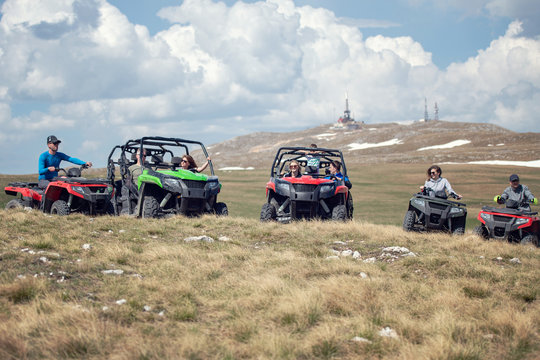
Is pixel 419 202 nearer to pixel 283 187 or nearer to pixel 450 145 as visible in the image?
pixel 283 187

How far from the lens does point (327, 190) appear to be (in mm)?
13234

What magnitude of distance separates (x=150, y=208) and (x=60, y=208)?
2097mm

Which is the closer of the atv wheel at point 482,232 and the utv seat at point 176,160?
the atv wheel at point 482,232

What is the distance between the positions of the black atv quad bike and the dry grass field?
1.79 m

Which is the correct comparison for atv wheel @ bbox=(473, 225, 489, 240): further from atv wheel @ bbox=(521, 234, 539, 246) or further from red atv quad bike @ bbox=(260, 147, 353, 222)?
red atv quad bike @ bbox=(260, 147, 353, 222)

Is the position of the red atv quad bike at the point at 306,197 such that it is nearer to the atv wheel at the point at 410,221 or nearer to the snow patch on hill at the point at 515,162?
the atv wheel at the point at 410,221

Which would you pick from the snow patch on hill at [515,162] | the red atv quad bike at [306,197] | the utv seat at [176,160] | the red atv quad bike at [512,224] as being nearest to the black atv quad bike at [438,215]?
the red atv quad bike at [512,224]

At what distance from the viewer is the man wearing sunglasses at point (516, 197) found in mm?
11344

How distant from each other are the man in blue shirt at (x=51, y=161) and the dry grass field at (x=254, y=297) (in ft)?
10.3

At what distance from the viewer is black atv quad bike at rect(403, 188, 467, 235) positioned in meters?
11.8

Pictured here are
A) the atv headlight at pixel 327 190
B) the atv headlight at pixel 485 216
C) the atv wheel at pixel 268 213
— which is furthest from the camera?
the atv wheel at pixel 268 213

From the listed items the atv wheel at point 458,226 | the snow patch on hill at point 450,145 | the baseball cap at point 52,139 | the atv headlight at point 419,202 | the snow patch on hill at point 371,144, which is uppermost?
the snow patch on hill at point 371,144

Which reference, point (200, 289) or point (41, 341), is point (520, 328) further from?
point (41, 341)

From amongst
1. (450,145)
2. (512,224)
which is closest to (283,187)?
(512,224)
